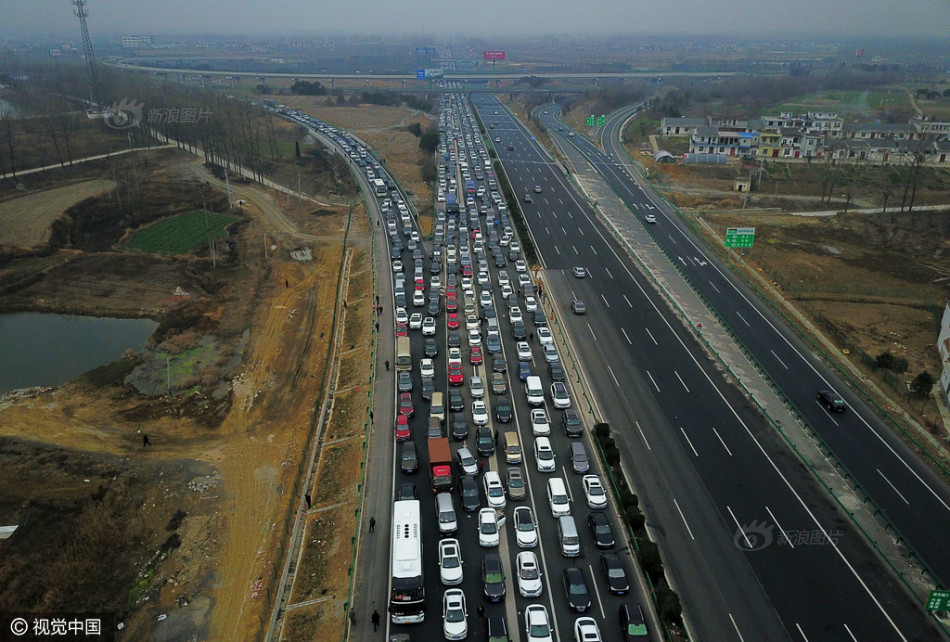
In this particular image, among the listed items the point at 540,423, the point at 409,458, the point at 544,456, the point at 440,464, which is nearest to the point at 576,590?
the point at 544,456

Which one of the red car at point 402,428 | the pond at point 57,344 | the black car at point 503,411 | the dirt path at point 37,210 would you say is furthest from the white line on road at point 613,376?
the dirt path at point 37,210

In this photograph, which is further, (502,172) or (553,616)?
(502,172)

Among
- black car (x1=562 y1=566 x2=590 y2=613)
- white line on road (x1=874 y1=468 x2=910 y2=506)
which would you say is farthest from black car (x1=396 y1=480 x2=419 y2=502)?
white line on road (x1=874 y1=468 x2=910 y2=506)

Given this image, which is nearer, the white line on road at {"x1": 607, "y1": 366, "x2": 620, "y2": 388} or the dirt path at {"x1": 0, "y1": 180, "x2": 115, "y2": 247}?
the white line on road at {"x1": 607, "y1": 366, "x2": 620, "y2": 388}

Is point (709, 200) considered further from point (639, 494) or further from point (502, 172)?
point (639, 494)

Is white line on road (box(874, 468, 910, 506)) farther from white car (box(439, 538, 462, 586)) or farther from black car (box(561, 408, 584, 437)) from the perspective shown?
white car (box(439, 538, 462, 586))

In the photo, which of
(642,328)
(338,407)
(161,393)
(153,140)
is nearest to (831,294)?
(642,328)
